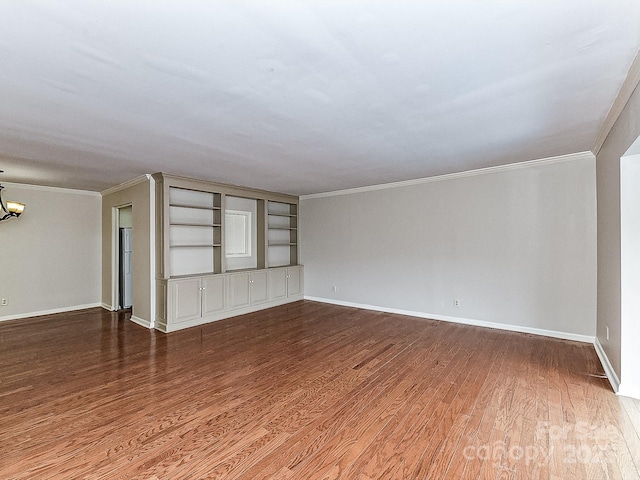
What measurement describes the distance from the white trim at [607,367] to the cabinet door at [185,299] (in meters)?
5.18

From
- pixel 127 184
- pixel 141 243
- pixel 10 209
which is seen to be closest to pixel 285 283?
pixel 141 243

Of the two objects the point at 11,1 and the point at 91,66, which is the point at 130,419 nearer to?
the point at 91,66

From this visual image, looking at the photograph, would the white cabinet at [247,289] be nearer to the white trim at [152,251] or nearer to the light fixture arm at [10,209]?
the white trim at [152,251]

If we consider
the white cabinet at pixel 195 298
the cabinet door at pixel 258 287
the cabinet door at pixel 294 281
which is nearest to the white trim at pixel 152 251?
the white cabinet at pixel 195 298

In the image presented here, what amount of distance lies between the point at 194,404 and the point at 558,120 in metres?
4.06

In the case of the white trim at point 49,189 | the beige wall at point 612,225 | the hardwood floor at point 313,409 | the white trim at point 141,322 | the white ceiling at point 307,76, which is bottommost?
the hardwood floor at point 313,409

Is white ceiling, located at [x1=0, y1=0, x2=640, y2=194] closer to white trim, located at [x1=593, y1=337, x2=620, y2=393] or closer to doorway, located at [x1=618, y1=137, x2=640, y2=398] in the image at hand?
doorway, located at [x1=618, y1=137, x2=640, y2=398]

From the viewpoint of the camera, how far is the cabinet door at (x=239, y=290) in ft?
18.7

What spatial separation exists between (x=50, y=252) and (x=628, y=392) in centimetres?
845

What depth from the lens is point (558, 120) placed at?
286 centimetres

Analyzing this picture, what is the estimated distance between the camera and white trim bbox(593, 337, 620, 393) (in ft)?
9.23

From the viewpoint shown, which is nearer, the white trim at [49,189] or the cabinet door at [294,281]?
the white trim at [49,189]

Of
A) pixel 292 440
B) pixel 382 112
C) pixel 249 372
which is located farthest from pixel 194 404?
pixel 382 112

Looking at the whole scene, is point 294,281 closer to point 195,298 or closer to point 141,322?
point 195,298
